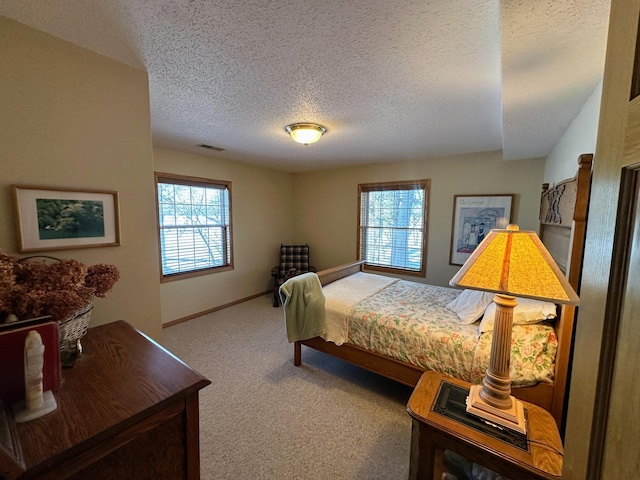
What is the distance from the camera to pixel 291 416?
203 cm

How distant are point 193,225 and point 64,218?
2.62 m

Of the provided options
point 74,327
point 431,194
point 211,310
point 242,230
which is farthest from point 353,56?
point 211,310

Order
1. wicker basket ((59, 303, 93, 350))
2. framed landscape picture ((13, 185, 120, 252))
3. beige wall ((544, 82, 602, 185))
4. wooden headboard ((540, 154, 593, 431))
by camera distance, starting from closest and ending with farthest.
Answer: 1. wicker basket ((59, 303, 93, 350))
2. framed landscape picture ((13, 185, 120, 252))
3. wooden headboard ((540, 154, 593, 431))
4. beige wall ((544, 82, 602, 185))

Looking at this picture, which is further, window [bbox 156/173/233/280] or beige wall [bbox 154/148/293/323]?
beige wall [bbox 154/148/293/323]

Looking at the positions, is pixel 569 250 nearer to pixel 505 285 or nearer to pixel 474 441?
pixel 505 285

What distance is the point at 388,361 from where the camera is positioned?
7.06 ft

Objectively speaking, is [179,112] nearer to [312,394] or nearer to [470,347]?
[312,394]

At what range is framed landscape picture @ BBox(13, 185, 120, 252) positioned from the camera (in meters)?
1.19

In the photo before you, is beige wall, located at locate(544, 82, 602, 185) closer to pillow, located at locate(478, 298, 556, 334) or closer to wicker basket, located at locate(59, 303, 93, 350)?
pillow, located at locate(478, 298, 556, 334)

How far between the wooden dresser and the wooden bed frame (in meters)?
1.58

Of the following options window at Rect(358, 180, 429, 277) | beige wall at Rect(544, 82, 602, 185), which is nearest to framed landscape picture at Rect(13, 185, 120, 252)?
beige wall at Rect(544, 82, 602, 185)

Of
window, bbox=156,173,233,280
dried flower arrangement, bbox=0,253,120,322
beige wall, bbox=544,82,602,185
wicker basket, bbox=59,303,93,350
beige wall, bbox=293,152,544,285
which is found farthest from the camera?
window, bbox=156,173,233,280

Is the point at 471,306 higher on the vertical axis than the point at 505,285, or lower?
lower

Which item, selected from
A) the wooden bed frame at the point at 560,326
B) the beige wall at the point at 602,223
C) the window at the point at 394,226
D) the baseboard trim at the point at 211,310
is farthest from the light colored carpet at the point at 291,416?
the window at the point at 394,226
